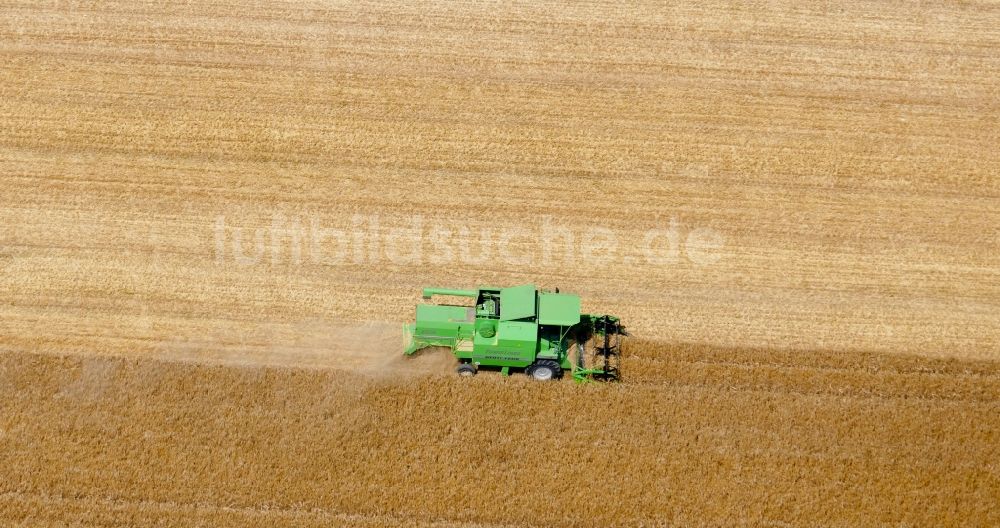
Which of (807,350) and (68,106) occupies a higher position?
(68,106)

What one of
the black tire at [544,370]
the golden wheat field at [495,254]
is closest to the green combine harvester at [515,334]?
the black tire at [544,370]

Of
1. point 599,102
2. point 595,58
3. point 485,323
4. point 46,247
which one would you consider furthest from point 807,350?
point 46,247

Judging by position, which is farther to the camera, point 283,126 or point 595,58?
point 595,58

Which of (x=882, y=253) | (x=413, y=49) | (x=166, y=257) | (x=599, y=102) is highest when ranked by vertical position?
(x=413, y=49)

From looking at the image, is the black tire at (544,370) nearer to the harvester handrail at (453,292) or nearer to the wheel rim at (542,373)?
the wheel rim at (542,373)

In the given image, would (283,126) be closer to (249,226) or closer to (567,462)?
(249,226)

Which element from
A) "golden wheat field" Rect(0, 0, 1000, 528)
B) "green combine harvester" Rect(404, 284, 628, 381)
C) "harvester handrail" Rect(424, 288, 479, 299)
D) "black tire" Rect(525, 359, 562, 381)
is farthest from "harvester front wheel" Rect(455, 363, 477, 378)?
"harvester handrail" Rect(424, 288, 479, 299)

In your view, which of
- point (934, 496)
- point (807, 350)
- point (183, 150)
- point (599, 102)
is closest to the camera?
point (934, 496)
